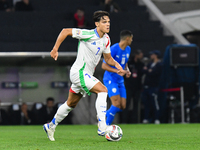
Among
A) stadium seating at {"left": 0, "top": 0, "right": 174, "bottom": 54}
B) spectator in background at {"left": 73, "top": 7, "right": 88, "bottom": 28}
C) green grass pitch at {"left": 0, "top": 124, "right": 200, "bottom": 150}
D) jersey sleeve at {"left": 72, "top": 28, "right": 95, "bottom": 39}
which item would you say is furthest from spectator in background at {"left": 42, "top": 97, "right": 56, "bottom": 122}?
jersey sleeve at {"left": 72, "top": 28, "right": 95, "bottom": 39}

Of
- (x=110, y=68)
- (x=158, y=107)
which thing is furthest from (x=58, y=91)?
(x=110, y=68)

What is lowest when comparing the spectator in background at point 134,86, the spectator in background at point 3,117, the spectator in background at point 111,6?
the spectator in background at point 3,117

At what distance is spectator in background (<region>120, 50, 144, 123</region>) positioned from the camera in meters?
13.6

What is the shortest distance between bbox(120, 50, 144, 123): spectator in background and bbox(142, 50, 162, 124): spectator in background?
215 millimetres

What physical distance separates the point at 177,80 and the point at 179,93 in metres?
0.45

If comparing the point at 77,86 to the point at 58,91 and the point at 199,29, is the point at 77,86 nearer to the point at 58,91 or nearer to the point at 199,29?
the point at 58,91

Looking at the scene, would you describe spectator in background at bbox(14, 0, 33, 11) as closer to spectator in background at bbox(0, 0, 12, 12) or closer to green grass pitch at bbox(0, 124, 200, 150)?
spectator in background at bbox(0, 0, 12, 12)

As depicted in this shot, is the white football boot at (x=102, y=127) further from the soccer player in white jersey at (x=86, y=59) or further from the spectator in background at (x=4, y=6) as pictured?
the spectator in background at (x=4, y=6)

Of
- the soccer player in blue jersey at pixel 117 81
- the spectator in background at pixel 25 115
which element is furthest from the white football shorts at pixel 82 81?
the spectator in background at pixel 25 115

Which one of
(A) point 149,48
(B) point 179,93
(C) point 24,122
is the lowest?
(C) point 24,122

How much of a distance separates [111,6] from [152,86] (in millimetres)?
4561

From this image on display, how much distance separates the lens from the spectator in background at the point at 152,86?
1348cm

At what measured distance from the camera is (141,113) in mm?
14461

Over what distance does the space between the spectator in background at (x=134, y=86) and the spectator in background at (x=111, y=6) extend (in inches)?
147
